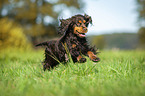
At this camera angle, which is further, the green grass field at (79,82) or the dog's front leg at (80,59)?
the dog's front leg at (80,59)

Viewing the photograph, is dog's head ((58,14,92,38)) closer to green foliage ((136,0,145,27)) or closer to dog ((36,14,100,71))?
A: dog ((36,14,100,71))

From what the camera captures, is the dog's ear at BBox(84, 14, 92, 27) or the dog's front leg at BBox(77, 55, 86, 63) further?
the dog's ear at BBox(84, 14, 92, 27)

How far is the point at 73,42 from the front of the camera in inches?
103

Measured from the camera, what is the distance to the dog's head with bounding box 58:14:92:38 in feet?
8.15

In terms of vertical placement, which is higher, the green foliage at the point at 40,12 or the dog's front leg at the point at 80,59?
the green foliage at the point at 40,12

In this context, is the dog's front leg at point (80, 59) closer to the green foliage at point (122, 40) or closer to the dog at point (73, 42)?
the dog at point (73, 42)

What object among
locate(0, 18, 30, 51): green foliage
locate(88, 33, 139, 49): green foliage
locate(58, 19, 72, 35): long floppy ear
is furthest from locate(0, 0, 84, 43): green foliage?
locate(88, 33, 139, 49): green foliage

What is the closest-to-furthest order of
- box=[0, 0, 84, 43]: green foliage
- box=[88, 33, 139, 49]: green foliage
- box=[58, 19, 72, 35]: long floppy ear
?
box=[58, 19, 72, 35]: long floppy ear < box=[0, 0, 84, 43]: green foliage < box=[88, 33, 139, 49]: green foliage

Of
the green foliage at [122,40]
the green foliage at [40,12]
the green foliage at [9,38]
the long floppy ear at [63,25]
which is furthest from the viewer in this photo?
the green foliage at [122,40]

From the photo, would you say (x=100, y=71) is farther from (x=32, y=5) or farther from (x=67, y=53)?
(x=32, y=5)

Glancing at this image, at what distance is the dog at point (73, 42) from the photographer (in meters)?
2.54

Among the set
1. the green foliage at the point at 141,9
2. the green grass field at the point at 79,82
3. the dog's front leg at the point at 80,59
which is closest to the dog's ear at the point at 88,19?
the dog's front leg at the point at 80,59

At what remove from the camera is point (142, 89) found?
1.55 m

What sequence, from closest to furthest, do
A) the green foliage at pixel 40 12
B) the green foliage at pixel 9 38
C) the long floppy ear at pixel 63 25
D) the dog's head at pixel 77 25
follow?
the dog's head at pixel 77 25 < the long floppy ear at pixel 63 25 < the green foliage at pixel 9 38 < the green foliage at pixel 40 12
